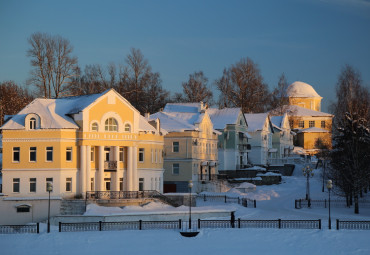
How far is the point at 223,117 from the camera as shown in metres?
77.2

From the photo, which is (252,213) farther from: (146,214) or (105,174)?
(105,174)

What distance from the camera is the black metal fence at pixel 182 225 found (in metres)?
39.2

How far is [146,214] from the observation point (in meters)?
44.0

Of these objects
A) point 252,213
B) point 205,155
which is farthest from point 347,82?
point 252,213

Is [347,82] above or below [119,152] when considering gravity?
above

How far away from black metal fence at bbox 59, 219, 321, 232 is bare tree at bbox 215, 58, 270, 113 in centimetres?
5451

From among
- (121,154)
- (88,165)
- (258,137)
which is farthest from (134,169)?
(258,137)

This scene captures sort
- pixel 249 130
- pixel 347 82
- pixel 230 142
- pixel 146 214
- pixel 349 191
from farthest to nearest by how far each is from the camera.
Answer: pixel 347 82, pixel 249 130, pixel 230 142, pixel 349 191, pixel 146 214

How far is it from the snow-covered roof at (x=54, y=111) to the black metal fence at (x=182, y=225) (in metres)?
10.7

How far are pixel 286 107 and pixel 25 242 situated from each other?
70883mm

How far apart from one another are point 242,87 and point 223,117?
1840 cm

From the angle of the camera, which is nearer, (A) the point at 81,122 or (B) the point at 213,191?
(A) the point at 81,122

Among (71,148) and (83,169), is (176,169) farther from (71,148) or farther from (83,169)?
(71,148)

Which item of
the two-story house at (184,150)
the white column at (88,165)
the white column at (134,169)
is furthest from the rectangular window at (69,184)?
the two-story house at (184,150)
